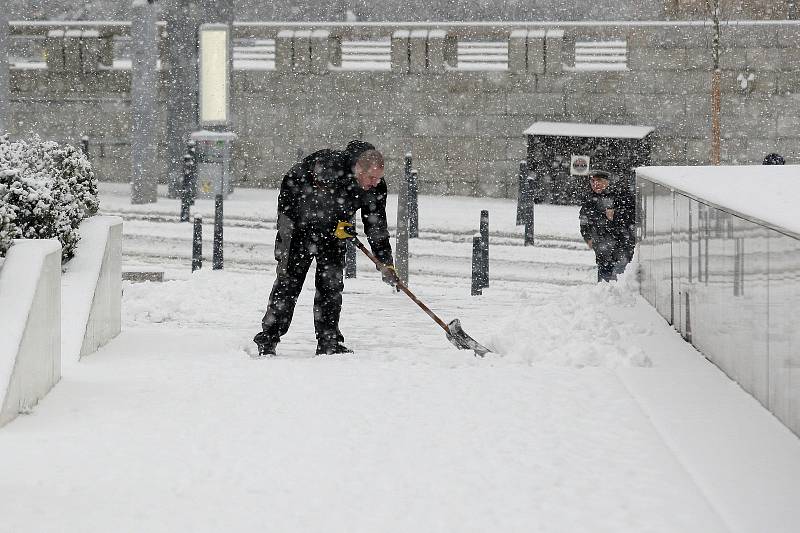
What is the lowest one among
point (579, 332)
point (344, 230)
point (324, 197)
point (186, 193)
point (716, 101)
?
point (579, 332)

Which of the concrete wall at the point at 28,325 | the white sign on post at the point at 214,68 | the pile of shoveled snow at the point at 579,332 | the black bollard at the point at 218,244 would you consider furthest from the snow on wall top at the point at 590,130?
the concrete wall at the point at 28,325

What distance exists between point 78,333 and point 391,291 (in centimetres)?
565

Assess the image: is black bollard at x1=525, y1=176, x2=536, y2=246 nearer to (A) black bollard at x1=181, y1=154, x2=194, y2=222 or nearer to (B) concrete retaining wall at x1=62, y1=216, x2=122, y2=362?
(A) black bollard at x1=181, y1=154, x2=194, y2=222

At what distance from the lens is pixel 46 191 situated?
838 centimetres

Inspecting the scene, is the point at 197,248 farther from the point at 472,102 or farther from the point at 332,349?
the point at 472,102

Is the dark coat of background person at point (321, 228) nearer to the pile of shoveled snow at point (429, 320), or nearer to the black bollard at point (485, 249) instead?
the pile of shoveled snow at point (429, 320)

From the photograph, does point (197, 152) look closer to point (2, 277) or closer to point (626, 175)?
point (626, 175)

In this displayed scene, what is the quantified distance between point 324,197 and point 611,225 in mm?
5382

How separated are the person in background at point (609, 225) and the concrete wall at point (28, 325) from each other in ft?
23.9

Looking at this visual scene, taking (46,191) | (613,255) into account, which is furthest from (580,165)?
(46,191)

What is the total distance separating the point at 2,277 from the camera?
672 centimetres

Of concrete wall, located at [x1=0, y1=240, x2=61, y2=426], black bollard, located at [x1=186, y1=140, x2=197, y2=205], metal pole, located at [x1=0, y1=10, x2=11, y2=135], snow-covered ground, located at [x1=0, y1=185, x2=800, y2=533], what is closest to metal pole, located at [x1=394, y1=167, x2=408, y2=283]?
snow-covered ground, located at [x1=0, y1=185, x2=800, y2=533]

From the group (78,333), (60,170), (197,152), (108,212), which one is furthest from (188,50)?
(78,333)

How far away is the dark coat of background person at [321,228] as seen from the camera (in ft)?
28.5
